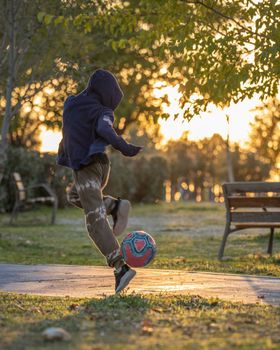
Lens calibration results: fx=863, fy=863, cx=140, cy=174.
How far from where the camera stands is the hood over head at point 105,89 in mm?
7656

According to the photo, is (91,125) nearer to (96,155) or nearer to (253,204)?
(96,155)

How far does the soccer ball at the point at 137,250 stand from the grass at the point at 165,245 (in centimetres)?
269

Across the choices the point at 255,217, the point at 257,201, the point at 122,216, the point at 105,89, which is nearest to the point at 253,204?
the point at 257,201

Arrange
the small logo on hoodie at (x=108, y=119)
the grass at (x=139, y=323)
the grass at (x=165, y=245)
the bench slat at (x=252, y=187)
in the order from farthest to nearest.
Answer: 1. the bench slat at (x=252, y=187)
2. the grass at (x=165, y=245)
3. the small logo on hoodie at (x=108, y=119)
4. the grass at (x=139, y=323)

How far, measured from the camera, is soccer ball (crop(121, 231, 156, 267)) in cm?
757

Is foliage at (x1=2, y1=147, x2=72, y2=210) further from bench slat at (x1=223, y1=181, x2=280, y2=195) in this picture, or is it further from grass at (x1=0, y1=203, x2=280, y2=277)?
bench slat at (x1=223, y1=181, x2=280, y2=195)

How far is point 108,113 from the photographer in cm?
749

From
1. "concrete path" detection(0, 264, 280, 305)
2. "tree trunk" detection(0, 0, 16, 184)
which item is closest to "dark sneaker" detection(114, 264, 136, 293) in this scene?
"concrete path" detection(0, 264, 280, 305)

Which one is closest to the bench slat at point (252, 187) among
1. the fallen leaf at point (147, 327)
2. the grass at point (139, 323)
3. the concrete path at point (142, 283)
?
the concrete path at point (142, 283)

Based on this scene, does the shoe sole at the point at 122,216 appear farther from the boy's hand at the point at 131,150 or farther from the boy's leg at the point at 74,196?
the boy's hand at the point at 131,150

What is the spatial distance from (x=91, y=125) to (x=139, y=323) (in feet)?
7.83

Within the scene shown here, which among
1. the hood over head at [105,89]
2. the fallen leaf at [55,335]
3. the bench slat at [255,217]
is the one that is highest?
the hood over head at [105,89]

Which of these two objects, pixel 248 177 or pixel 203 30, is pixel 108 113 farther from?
pixel 248 177

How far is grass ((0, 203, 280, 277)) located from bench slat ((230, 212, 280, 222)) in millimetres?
568
